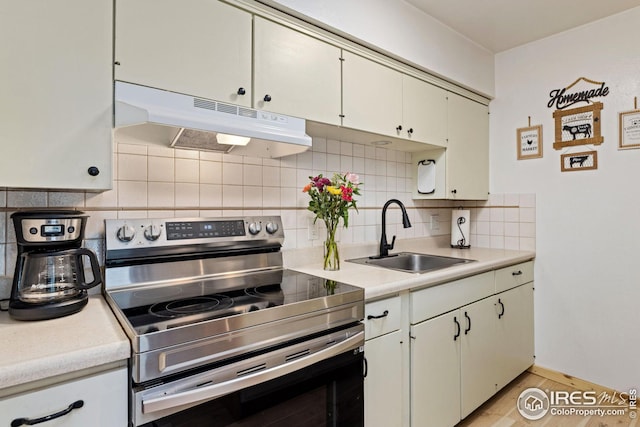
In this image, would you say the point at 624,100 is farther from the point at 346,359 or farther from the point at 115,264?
the point at 115,264

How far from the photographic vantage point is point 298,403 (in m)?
1.15

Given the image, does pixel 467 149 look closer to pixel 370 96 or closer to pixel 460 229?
pixel 460 229

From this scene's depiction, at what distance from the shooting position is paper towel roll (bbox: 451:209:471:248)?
108 inches

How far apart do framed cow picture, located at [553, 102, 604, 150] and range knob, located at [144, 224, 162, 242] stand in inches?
101

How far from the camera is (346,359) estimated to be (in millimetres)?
1294

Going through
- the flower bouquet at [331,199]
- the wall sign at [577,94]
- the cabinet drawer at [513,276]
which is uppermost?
the wall sign at [577,94]

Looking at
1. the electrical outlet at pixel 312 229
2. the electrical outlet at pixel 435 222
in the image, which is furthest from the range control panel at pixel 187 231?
the electrical outlet at pixel 435 222

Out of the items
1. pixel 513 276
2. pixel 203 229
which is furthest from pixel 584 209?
pixel 203 229

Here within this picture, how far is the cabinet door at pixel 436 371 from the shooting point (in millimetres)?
1647

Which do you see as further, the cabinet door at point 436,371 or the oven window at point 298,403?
the cabinet door at point 436,371

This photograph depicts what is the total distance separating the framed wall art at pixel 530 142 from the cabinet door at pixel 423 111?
69 centimetres

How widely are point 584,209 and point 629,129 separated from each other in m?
0.53

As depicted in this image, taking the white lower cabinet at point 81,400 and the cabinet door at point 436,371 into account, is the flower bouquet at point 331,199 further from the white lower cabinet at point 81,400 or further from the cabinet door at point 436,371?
the white lower cabinet at point 81,400

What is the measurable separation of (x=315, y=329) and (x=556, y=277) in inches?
82.2
